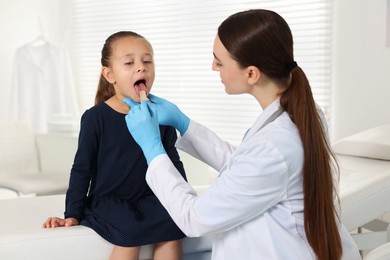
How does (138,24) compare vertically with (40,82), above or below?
above

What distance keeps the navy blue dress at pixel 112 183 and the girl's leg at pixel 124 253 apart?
0.04 metres

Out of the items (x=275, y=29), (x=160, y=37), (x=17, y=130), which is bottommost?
(x=17, y=130)

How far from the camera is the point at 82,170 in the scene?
5.24 ft

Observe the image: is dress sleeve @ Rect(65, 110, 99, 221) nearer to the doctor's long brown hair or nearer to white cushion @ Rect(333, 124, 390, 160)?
the doctor's long brown hair

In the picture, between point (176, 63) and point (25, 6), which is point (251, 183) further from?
point (25, 6)

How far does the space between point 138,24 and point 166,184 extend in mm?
2920

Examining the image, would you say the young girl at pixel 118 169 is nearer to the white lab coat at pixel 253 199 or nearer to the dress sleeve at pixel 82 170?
the dress sleeve at pixel 82 170

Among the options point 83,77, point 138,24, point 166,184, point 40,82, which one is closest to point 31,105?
point 40,82

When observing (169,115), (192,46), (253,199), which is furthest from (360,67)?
(253,199)

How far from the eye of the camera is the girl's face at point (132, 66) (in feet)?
5.34

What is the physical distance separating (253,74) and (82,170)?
0.60m

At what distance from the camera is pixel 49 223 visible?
5.21 feet

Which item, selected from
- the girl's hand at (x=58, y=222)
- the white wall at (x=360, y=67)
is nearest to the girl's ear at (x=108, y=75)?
the girl's hand at (x=58, y=222)

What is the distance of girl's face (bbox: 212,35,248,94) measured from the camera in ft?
4.14
